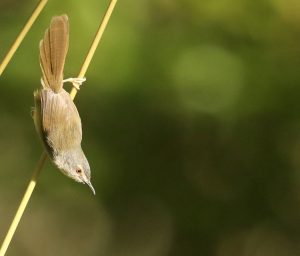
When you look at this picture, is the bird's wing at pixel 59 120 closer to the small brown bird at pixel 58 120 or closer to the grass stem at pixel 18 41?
the small brown bird at pixel 58 120

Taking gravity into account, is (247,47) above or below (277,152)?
above

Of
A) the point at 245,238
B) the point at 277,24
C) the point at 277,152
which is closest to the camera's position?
the point at 277,24

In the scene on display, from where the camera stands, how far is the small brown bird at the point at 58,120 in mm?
1979

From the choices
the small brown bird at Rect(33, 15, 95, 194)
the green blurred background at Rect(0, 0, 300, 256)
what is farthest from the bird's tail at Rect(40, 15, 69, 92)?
the green blurred background at Rect(0, 0, 300, 256)

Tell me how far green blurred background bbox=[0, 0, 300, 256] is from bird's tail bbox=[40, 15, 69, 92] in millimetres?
839

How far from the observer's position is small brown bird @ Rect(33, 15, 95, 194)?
198cm

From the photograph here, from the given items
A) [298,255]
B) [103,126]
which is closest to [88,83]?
[103,126]

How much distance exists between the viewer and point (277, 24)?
285 cm

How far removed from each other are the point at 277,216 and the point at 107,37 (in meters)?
1.05

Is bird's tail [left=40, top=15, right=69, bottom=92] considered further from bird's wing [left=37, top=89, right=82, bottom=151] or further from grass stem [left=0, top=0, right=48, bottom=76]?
grass stem [left=0, top=0, right=48, bottom=76]

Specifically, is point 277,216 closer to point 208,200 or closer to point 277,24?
point 208,200

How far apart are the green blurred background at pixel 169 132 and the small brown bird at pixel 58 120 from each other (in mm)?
768

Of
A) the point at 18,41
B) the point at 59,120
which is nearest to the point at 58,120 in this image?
the point at 59,120

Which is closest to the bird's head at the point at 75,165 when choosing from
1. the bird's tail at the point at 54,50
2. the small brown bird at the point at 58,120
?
the small brown bird at the point at 58,120
